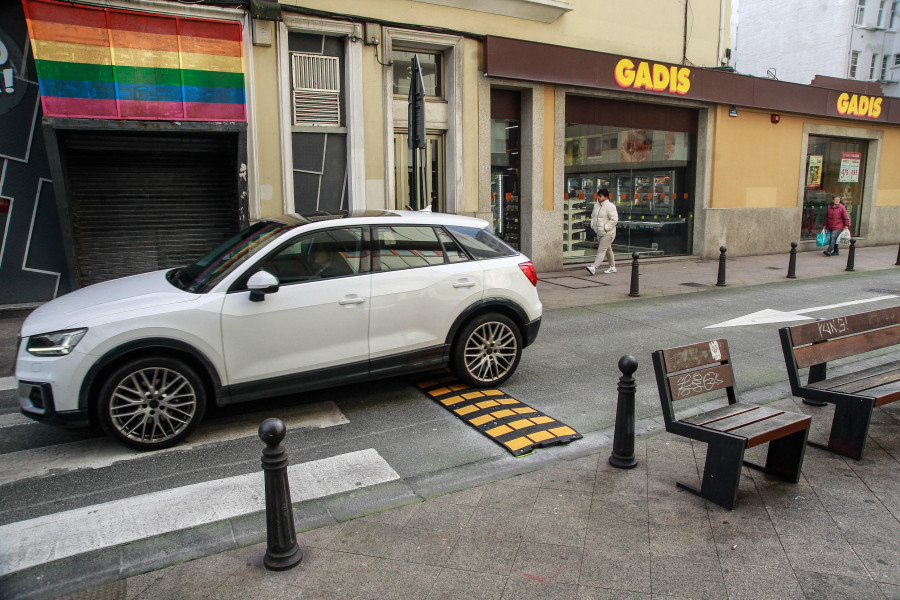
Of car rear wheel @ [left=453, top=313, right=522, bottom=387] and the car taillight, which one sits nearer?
car rear wheel @ [left=453, top=313, right=522, bottom=387]

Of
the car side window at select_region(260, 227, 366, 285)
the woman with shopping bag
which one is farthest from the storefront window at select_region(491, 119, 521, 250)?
the woman with shopping bag

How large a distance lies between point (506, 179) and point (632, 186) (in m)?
4.20

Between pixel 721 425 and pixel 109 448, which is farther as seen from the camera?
pixel 109 448

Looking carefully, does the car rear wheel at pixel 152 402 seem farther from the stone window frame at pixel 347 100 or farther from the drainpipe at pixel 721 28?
the drainpipe at pixel 721 28

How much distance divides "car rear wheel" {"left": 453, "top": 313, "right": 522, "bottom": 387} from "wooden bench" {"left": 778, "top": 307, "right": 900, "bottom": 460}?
2434 millimetres

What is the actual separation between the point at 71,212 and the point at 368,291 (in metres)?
7.07

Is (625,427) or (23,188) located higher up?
(23,188)

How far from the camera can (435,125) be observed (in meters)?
13.4

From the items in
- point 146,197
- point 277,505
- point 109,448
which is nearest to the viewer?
point 277,505

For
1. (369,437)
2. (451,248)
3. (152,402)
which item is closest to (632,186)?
(451,248)

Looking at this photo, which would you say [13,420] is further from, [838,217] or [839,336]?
[838,217]

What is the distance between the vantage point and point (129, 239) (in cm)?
1064

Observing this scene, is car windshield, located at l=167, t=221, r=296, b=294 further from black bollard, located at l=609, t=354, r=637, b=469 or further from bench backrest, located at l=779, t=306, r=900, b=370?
bench backrest, located at l=779, t=306, r=900, b=370

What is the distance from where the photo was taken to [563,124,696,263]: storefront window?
15938 millimetres
